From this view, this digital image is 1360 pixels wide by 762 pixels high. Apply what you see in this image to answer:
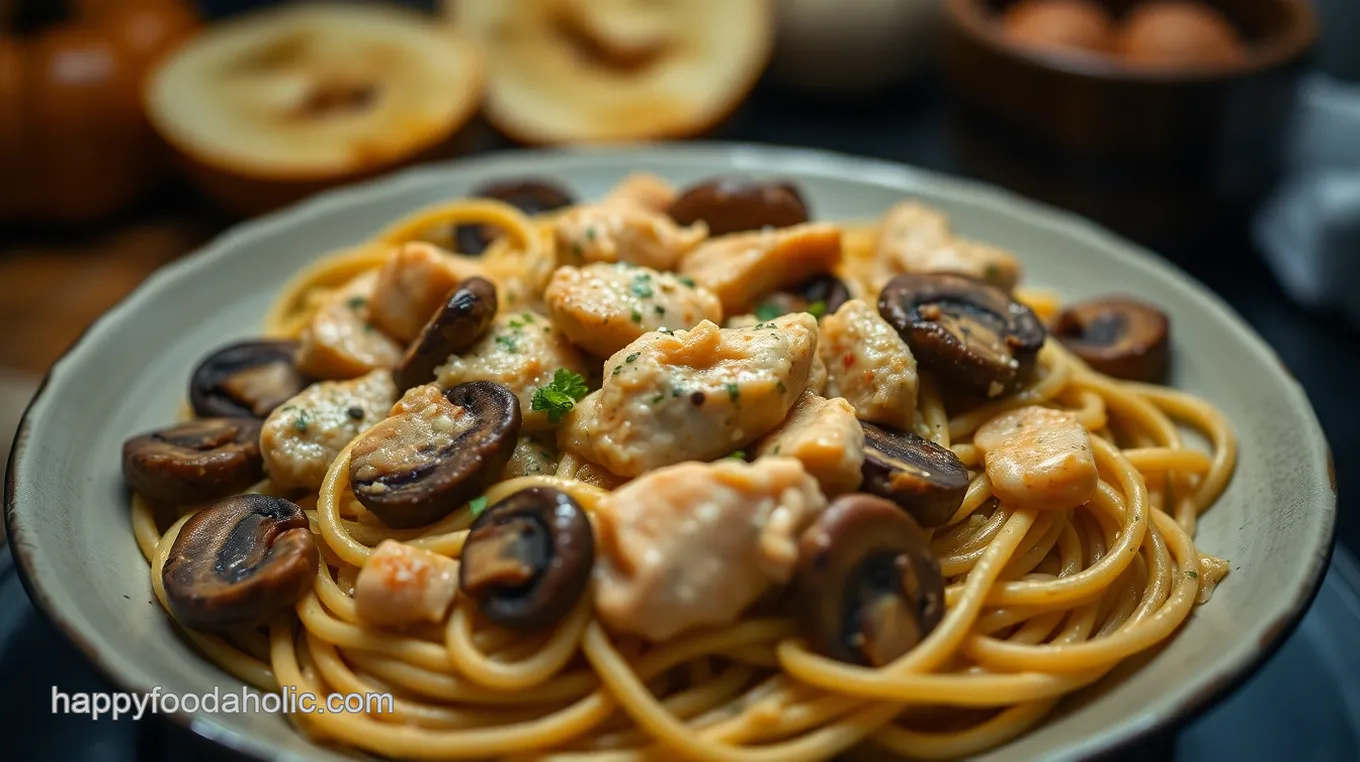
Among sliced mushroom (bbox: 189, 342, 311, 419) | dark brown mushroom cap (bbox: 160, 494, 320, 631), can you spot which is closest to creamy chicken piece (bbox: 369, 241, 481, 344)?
sliced mushroom (bbox: 189, 342, 311, 419)

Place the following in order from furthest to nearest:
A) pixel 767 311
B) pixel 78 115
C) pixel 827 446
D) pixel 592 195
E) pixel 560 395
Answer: pixel 78 115 < pixel 592 195 < pixel 767 311 < pixel 560 395 < pixel 827 446

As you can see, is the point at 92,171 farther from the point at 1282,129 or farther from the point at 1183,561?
the point at 1282,129

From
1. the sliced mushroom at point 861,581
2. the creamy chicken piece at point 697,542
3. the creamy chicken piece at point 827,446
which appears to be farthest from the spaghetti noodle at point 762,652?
the creamy chicken piece at point 827,446

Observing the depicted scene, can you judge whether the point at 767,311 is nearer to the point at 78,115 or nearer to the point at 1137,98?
the point at 1137,98

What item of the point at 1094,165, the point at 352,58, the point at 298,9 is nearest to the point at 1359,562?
the point at 1094,165

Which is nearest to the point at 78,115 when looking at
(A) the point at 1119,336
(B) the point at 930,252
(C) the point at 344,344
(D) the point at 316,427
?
(C) the point at 344,344

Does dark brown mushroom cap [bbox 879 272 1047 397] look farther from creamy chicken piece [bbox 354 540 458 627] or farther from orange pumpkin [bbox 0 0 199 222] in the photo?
orange pumpkin [bbox 0 0 199 222]

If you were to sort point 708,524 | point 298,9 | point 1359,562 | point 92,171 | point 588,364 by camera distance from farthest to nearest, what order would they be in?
point 298,9
point 92,171
point 1359,562
point 588,364
point 708,524
